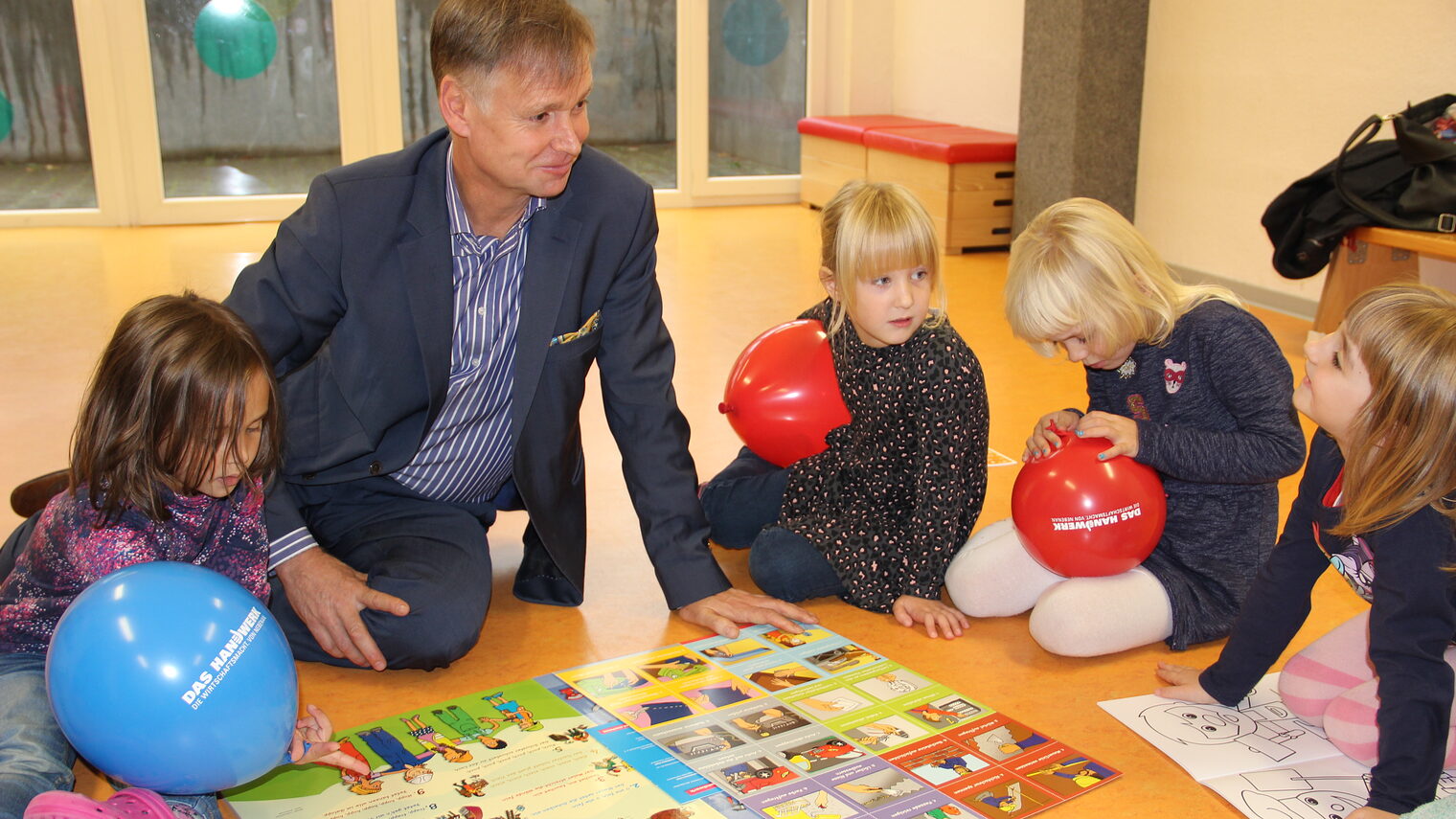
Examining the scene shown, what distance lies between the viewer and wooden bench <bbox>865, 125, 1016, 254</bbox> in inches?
219

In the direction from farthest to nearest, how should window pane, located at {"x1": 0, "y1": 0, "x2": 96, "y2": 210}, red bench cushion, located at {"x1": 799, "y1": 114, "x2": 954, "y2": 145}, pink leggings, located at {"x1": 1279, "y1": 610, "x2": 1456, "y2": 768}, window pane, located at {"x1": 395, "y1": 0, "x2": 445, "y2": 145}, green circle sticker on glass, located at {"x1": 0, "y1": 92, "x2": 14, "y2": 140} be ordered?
window pane, located at {"x1": 395, "y1": 0, "x2": 445, "y2": 145}
red bench cushion, located at {"x1": 799, "y1": 114, "x2": 954, "y2": 145}
green circle sticker on glass, located at {"x1": 0, "y1": 92, "x2": 14, "y2": 140}
window pane, located at {"x1": 0, "y1": 0, "x2": 96, "y2": 210}
pink leggings, located at {"x1": 1279, "y1": 610, "x2": 1456, "y2": 768}

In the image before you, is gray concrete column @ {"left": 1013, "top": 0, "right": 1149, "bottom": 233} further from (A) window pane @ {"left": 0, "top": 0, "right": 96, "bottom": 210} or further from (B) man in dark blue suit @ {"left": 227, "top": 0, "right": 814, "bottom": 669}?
(A) window pane @ {"left": 0, "top": 0, "right": 96, "bottom": 210}

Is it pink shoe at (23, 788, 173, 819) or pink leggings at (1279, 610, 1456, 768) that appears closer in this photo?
pink shoe at (23, 788, 173, 819)

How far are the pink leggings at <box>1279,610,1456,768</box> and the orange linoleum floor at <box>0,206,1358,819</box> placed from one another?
21 centimetres

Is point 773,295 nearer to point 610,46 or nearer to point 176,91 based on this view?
point 610,46

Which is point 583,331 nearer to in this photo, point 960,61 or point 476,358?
point 476,358

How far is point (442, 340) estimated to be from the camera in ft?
6.26

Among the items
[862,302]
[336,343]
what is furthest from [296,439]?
[862,302]

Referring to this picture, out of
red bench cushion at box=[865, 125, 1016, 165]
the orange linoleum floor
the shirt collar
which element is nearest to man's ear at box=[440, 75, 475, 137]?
the shirt collar

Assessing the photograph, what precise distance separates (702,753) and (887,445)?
0.70 metres

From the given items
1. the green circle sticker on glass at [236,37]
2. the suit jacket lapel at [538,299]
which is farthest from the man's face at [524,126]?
the green circle sticker on glass at [236,37]

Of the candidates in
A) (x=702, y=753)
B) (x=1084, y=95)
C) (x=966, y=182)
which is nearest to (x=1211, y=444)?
(x=702, y=753)

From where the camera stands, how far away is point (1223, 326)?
1844mm

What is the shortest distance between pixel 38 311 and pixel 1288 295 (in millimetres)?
4305
